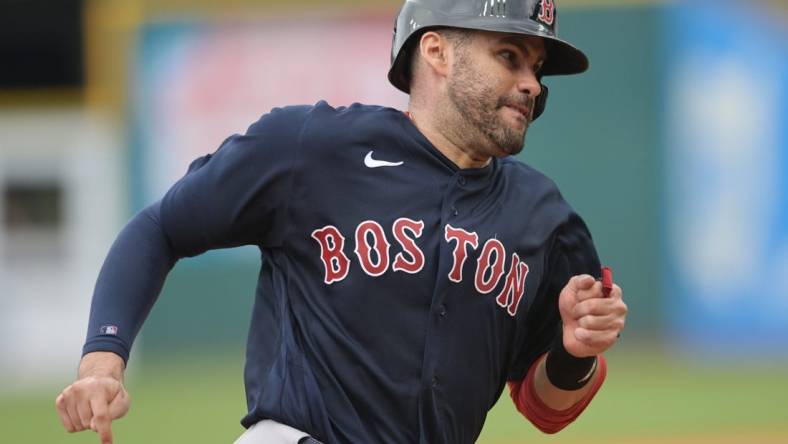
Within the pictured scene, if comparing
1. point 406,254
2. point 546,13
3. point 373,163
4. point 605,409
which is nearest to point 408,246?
point 406,254

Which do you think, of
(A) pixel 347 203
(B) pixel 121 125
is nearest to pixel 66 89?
(B) pixel 121 125

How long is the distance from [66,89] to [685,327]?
7370 millimetres

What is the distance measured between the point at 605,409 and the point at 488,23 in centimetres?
746

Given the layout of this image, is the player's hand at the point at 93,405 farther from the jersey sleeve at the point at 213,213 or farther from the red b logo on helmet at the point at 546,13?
the red b logo on helmet at the point at 546,13

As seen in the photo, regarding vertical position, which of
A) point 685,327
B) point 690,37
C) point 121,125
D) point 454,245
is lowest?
point 685,327

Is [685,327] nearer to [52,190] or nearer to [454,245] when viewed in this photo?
[52,190]

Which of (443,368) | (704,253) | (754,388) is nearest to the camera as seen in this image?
(443,368)

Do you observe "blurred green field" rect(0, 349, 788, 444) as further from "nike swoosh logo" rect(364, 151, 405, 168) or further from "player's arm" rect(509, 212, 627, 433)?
"nike swoosh logo" rect(364, 151, 405, 168)

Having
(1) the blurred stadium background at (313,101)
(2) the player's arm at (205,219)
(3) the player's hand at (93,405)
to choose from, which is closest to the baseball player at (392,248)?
(2) the player's arm at (205,219)

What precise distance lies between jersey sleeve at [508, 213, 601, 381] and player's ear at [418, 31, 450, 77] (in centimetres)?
53

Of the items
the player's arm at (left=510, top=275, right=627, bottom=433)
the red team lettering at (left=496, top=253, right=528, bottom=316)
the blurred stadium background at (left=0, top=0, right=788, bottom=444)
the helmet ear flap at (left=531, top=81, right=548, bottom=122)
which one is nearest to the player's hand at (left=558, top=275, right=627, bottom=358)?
the player's arm at (left=510, top=275, right=627, bottom=433)

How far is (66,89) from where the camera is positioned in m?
14.4

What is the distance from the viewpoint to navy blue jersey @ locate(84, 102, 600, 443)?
315cm

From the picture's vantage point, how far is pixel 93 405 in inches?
111
